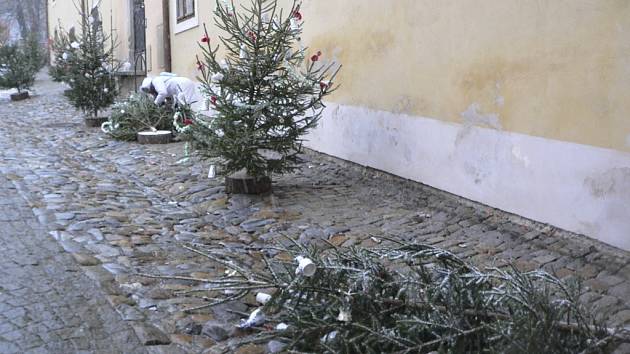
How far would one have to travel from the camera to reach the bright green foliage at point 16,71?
18.1m

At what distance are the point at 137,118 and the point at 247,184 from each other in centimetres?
472

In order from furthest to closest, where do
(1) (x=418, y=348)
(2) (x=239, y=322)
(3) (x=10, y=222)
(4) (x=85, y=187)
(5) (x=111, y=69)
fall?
(5) (x=111, y=69), (4) (x=85, y=187), (3) (x=10, y=222), (2) (x=239, y=322), (1) (x=418, y=348)

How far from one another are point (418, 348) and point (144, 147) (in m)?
7.39

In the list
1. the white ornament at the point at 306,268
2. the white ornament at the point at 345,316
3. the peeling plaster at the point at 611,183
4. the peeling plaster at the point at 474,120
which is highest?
the peeling plaster at the point at 474,120

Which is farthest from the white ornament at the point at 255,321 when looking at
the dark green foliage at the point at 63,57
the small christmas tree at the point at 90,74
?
the dark green foliage at the point at 63,57

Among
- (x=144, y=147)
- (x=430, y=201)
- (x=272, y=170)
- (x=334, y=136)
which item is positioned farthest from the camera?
(x=144, y=147)

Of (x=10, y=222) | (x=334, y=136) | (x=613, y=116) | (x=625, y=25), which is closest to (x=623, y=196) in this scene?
(x=613, y=116)

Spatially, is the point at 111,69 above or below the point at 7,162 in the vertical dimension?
above

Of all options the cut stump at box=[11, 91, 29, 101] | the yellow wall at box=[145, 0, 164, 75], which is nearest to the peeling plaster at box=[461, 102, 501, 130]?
the yellow wall at box=[145, 0, 164, 75]

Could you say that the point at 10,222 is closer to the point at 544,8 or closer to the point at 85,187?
the point at 85,187

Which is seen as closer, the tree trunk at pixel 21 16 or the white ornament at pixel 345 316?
the white ornament at pixel 345 316

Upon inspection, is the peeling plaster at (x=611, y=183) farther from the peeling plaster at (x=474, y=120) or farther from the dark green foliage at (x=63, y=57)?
the dark green foliage at (x=63, y=57)

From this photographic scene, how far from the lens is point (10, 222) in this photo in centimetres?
530

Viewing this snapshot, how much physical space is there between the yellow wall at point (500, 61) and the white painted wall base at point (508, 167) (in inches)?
4.3
